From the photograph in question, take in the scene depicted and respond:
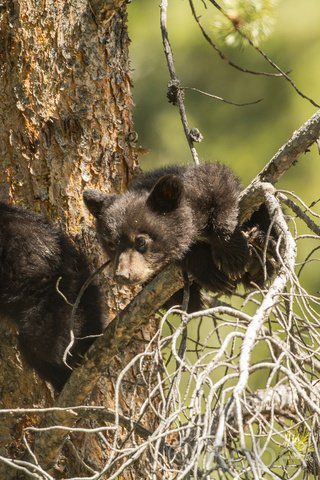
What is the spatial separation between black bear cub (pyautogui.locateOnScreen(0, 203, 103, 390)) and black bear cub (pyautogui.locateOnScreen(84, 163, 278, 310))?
224 millimetres

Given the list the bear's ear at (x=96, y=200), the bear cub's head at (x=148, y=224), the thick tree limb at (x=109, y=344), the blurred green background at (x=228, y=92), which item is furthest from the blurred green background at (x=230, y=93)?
the thick tree limb at (x=109, y=344)

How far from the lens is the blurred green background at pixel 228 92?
8.36 m

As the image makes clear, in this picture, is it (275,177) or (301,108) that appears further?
(301,108)

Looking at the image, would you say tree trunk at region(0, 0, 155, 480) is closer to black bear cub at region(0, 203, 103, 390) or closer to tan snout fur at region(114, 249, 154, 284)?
black bear cub at region(0, 203, 103, 390)

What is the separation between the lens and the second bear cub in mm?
3688

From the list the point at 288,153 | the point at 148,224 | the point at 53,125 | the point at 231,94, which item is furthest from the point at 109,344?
the point at 231,94

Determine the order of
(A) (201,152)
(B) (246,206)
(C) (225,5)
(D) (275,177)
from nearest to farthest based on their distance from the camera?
1. (D) (275,177)
2. (B) (246,206)
3. (C) (225,5)
4. (A) (201,152)

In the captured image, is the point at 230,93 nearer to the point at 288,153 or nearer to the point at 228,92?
the point at 228,92

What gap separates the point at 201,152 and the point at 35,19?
4680 mm

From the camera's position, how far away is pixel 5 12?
13.1ft

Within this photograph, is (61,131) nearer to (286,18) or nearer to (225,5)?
(225,5)

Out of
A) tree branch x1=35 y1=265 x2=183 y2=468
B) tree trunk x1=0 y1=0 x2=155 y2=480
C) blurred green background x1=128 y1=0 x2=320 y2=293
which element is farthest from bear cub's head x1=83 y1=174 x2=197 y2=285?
blurred green background x1=128 y1=0 x2=320 y2=293

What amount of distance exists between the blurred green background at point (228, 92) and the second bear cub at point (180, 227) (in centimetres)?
427

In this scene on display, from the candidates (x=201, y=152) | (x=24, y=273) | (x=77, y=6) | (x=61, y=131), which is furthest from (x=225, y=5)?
(x=201, y=152)
